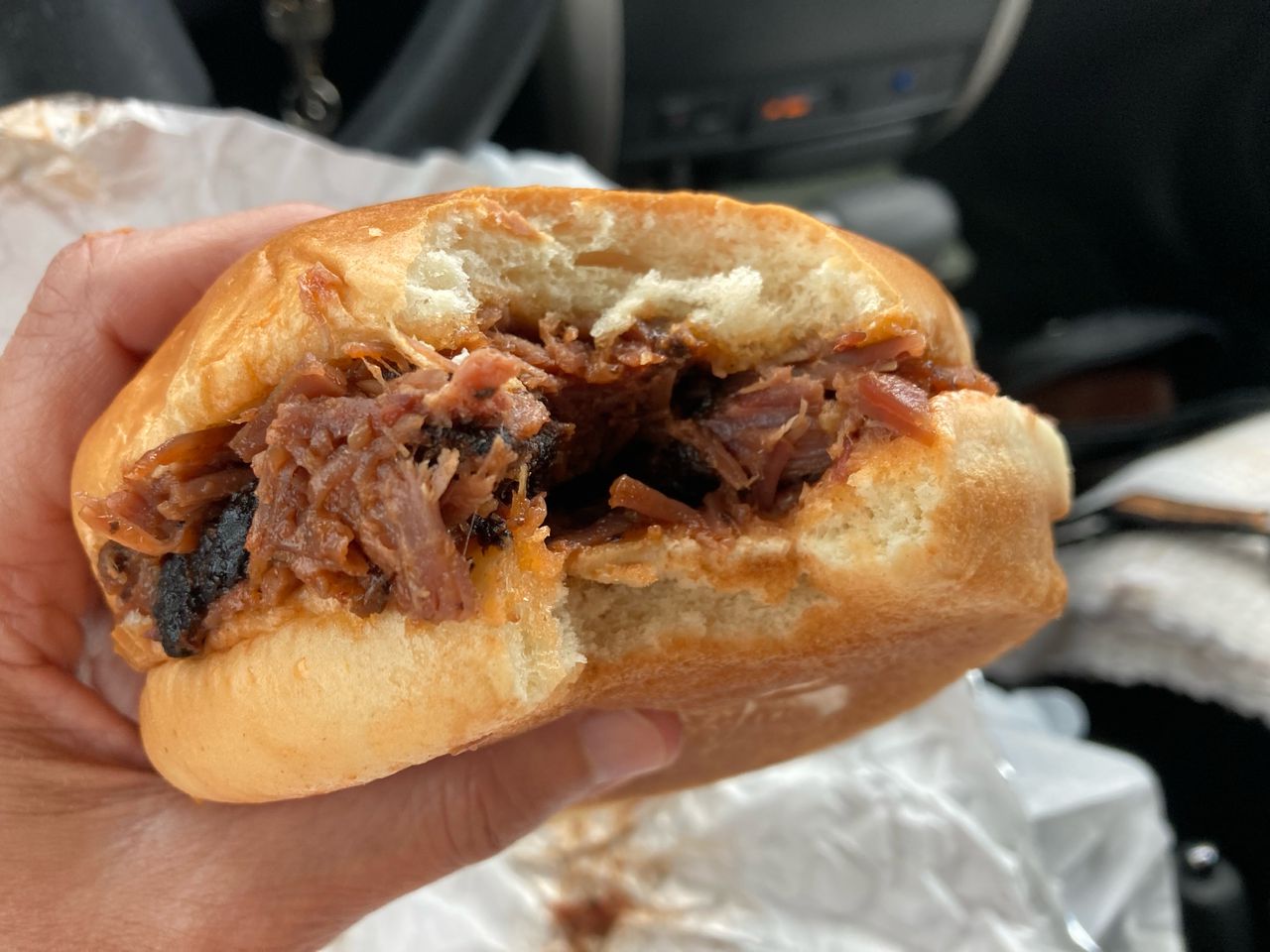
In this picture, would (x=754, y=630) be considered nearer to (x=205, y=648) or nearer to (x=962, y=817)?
(x=205, y=648)

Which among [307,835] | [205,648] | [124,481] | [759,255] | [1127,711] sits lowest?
[1127,711]

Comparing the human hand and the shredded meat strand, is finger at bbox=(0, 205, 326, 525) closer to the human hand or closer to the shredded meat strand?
the human hand

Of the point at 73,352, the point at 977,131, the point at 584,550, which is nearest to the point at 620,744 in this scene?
the point at 584,550

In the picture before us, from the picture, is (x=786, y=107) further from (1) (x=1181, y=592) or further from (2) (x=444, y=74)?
(1) (x=1181, y=592)

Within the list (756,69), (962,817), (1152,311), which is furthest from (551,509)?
(1152,311)

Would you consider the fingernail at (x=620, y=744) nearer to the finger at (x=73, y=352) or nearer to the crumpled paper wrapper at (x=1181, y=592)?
the finger at (x=73, y=352)

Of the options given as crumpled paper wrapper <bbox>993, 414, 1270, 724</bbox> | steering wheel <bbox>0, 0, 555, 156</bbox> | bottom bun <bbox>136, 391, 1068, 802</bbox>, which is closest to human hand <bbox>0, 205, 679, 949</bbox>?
bottom bun <bbox>136, 391, 1068, 802</bbox>

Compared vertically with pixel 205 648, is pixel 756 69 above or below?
above
